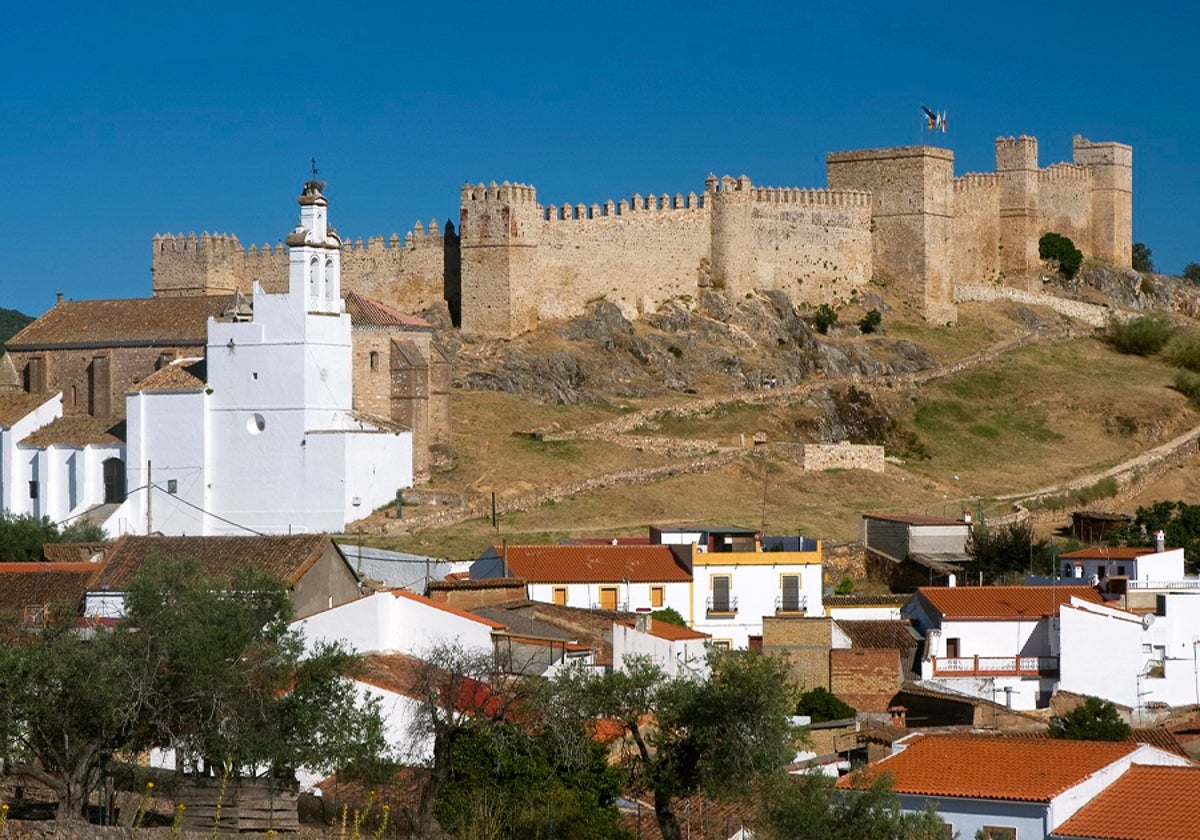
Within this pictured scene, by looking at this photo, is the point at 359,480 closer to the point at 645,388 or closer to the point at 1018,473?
the point at 645,388

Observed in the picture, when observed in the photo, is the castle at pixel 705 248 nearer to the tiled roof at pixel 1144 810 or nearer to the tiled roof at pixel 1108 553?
the tiled roof at pixel 1108 553

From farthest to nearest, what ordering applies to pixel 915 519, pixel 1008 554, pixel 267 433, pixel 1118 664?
1. pixel 915 519
2. pixel 267 433
3. pixel 1008 554
4. pixel 1118 664

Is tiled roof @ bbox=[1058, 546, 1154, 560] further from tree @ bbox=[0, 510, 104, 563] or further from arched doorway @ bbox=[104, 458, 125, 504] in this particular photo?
arched doorway @ bbox=[104, 458, 125, 504]

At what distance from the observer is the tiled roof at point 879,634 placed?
36094 mm

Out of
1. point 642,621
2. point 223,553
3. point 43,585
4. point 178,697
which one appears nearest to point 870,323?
point 642,621

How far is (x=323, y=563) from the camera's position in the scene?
32.8 metres

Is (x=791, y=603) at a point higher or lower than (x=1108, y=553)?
lower

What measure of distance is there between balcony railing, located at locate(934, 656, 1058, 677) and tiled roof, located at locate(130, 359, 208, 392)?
65.8 ft

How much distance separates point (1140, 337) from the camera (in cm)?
7550

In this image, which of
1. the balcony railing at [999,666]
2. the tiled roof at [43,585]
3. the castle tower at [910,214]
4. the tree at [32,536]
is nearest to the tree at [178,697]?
the tiled roof at [43,585]

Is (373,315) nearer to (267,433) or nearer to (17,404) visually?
(267,433)

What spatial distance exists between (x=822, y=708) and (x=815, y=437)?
1094 inches

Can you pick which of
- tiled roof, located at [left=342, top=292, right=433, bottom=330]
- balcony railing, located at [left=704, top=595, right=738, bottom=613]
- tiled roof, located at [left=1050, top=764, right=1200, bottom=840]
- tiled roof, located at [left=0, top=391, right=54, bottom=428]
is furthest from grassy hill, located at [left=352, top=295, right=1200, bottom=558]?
tiled roof, located at [left=1050, top=764, right=1200, bottom=840]

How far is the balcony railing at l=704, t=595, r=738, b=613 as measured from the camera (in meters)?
39.2
